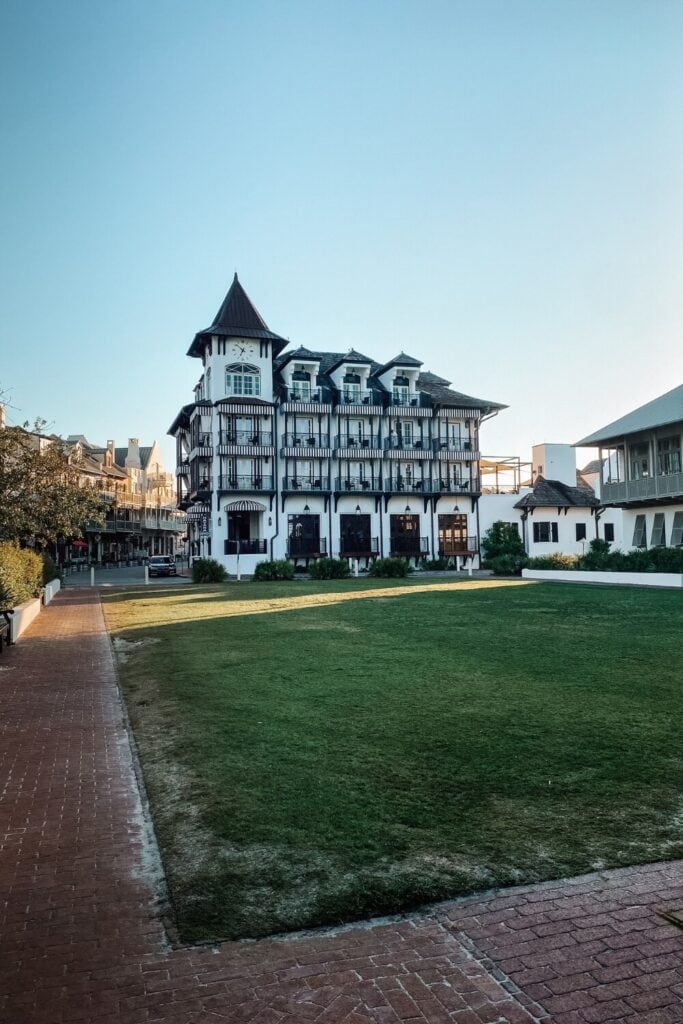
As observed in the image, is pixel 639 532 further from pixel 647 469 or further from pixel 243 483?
pixel 243 483

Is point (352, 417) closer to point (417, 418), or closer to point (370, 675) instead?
point (417, 418)

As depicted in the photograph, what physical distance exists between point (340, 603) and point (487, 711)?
13.5m

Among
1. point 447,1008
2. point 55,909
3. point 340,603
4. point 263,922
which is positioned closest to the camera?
point 447,1008

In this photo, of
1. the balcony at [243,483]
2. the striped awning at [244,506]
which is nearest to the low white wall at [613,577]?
the striped awning at [244,506]

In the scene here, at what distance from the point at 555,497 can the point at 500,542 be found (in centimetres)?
567

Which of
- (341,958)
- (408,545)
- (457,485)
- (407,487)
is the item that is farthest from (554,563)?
(341,958)

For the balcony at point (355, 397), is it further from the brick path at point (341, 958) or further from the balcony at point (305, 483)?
the brick path at point (341, 958)

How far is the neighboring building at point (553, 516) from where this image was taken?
46781 mm

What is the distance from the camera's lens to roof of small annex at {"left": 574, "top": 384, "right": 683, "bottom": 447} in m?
32.0

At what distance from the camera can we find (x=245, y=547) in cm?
4128

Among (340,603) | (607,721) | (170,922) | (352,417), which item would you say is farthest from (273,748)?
(352,417)

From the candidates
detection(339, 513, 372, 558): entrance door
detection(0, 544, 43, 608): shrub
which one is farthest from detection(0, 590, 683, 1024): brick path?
detection(339, 513, 372, 558): entrance door

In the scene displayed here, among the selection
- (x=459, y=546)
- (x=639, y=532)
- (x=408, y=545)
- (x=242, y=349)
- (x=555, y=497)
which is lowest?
(x=459, y=546)

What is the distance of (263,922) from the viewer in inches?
152
